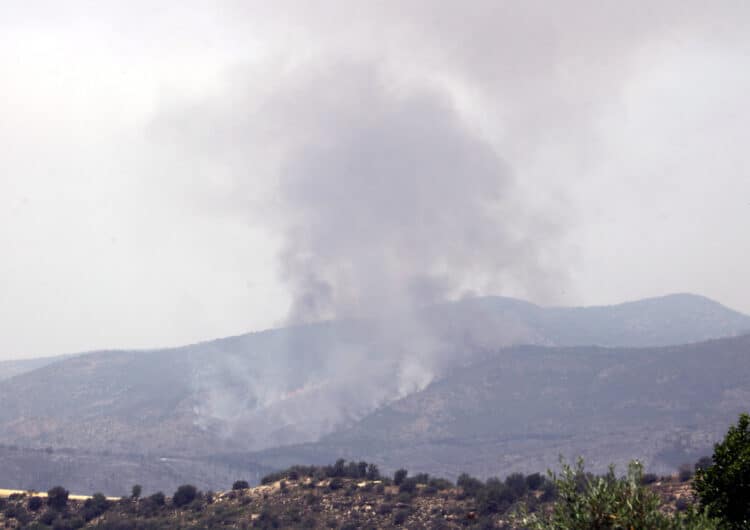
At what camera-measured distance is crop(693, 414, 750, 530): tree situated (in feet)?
167

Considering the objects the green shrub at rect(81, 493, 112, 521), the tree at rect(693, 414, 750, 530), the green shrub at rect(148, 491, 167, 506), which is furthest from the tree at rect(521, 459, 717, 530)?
the green shrub at rect(148, 491, 167, 506)

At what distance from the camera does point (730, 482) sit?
168 ft

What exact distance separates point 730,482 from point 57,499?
3530 inches

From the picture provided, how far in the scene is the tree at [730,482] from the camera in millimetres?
50875

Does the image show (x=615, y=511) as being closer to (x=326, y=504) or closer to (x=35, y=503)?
(x=326, y=504)

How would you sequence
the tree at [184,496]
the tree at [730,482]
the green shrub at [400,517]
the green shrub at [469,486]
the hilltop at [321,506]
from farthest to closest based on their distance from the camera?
the tree at [184,496]
the green shrub at [469,486]
the hilltop at [321,506]
the green shrub at [400,517]
the tree at [730,482]

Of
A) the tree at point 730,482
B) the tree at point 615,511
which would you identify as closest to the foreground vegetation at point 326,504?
the tree at point 730,482

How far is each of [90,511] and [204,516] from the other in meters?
13.7

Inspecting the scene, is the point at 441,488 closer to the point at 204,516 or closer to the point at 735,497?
the point at 204,516

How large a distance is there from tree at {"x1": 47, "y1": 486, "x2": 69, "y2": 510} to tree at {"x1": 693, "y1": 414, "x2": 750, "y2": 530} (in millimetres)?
86193

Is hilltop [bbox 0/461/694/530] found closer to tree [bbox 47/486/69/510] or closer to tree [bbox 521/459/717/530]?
tree [bbox 47/486/69/510]

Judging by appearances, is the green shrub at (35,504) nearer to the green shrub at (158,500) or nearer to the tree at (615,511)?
the green shrub at (158,500)

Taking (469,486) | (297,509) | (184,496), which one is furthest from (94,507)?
(469,486)

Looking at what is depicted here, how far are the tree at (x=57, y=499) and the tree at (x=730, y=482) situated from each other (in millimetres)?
86193
